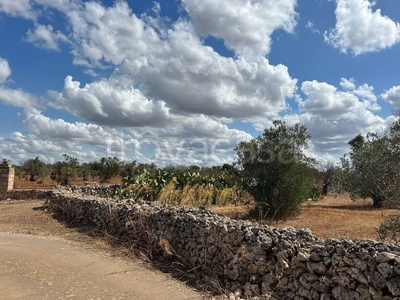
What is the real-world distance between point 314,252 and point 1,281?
5006 mm

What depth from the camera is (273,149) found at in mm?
14078

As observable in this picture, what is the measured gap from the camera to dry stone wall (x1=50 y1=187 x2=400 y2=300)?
4238 millimetres

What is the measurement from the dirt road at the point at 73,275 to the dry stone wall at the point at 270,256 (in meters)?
0.75

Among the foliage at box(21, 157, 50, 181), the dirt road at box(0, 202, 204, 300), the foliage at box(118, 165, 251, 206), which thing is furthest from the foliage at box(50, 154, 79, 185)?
the dirt road at box(0, 202, 204, 300)

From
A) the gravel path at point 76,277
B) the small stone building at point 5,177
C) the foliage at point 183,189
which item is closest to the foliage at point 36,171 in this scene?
the small stone building at point 5,177

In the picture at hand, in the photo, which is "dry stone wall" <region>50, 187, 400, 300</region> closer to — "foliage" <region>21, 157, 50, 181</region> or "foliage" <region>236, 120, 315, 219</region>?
"foliage" <region>236, 120, 315, 219</region>

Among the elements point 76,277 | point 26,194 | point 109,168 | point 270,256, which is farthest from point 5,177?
point 270,256

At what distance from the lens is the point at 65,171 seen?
3797 cm

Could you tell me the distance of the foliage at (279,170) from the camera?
13.7m

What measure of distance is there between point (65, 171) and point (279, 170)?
2961 cm

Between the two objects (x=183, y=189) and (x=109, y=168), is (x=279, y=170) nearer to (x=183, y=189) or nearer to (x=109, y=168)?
(x=183, y=189)

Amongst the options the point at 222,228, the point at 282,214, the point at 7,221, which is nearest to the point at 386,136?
the point at 222,228

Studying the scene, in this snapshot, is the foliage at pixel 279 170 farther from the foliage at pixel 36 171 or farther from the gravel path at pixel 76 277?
the foliage at pixel 36 171

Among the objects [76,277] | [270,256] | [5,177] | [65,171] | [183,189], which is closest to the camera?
[270,256]
